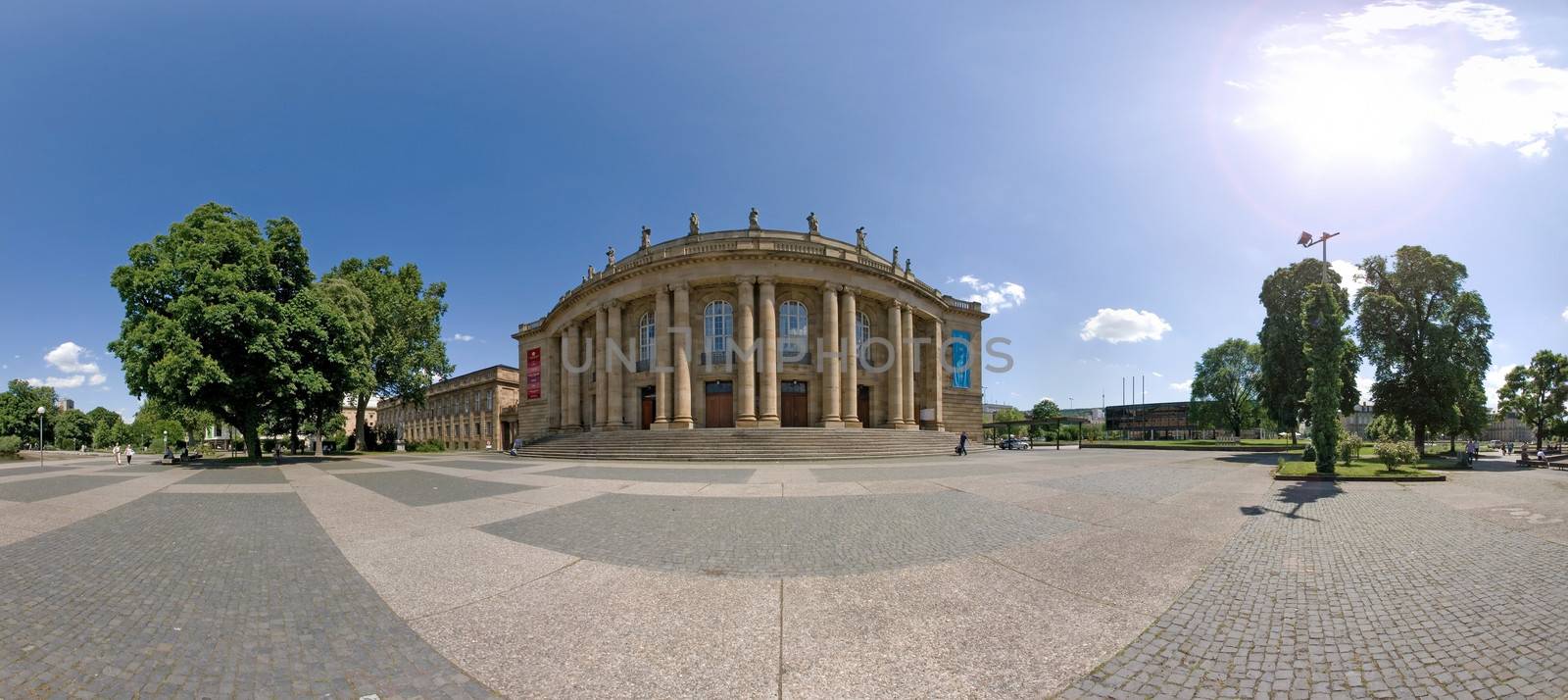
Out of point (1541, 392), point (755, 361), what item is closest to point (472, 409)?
point (755, 361)

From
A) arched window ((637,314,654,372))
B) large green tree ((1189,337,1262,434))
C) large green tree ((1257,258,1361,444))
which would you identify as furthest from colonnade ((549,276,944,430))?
large green tree ((1189,337,1262,434))

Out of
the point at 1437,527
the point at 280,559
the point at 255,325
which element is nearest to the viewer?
the point at 280,559

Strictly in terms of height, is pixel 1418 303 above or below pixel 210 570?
above

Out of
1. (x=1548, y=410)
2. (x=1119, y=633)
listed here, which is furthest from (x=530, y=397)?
(x=1548, y=410)

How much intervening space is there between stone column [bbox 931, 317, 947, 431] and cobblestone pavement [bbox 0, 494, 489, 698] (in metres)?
38.4

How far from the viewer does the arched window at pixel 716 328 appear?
118ft

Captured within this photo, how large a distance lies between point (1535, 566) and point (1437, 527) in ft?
8.90

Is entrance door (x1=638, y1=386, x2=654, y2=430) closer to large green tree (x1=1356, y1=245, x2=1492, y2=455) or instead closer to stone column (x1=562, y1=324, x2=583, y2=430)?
stone column (x1=562, y1=324, x2=583, y2=430)

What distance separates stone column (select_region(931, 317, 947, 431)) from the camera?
41594 mm

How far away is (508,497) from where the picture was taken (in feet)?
39.1

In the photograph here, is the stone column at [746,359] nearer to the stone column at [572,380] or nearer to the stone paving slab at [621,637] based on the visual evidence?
the stone column at [572,380]

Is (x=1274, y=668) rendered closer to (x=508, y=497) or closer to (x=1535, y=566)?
(x=1535, y=566)

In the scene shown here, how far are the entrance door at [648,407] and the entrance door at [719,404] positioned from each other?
4.77 m

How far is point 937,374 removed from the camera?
1658 inches
